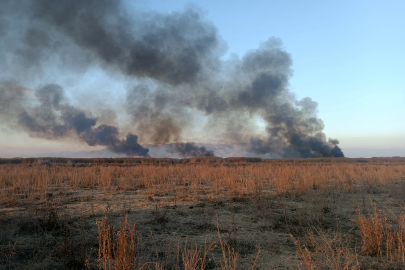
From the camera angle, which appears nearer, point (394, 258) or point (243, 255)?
point (394, 258)

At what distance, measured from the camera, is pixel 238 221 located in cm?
560

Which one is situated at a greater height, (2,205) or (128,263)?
(128,263)

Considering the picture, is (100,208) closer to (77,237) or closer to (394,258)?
(77,237)

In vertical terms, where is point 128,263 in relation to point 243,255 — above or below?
above

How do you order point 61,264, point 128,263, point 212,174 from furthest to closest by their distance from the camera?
1. point 212,174
2. point 61,264
3. point 128,263

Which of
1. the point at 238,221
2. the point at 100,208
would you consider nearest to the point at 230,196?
the point at 238,221

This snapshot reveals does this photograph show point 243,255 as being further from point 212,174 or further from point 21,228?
point 212,174

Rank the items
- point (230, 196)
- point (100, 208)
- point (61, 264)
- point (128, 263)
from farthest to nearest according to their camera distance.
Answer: point (230, 196)
point (100, 208)
point (61, 264)
point (128, 263)

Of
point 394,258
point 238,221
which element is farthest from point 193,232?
point 394,258

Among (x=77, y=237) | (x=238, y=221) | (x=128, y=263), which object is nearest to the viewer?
(x=128, y=263)

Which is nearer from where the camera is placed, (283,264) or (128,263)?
(128,263)

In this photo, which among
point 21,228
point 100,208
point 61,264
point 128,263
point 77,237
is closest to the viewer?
point 128,263

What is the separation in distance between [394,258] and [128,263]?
3709 millimetres

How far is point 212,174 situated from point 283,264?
986cm
